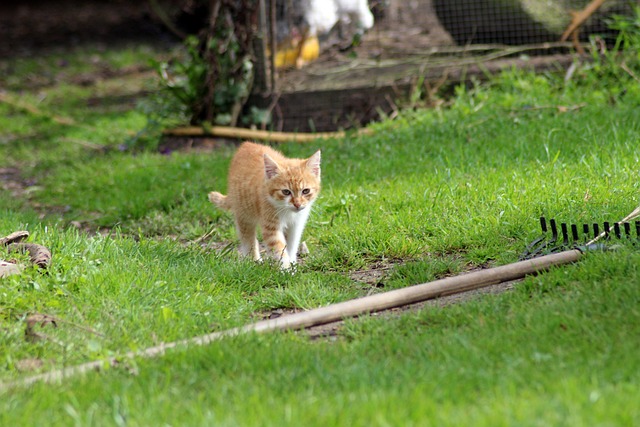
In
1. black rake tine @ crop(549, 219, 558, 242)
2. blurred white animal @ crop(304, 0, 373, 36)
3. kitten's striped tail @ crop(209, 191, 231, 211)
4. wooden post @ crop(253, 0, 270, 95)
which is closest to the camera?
black rake tine @ crop(549, 219, 558, 242)

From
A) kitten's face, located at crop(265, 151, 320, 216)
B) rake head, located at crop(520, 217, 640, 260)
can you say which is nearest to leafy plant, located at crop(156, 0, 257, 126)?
kitten's face, located at crop(265, 151, 320, 216)

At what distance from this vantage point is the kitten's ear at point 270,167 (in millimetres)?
5336

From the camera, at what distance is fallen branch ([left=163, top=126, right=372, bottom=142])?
8133mm

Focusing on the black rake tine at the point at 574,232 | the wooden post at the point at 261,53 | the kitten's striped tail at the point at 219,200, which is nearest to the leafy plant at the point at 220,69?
the wooden post at the point at 261,53

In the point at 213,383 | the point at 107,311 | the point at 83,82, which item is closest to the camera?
the point at 213,383

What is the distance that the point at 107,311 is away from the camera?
4234 mm

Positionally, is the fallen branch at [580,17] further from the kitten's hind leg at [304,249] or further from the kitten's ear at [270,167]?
the kitten's ear at [270,167]

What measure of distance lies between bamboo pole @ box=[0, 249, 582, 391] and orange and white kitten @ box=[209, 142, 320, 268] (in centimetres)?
111

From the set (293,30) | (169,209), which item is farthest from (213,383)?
(293,30)

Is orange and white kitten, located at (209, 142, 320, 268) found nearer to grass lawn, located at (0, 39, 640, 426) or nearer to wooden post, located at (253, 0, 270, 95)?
grass lawn, located at (0, 39, 640, 426)

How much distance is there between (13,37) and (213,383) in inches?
605

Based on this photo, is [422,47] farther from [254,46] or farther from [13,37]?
[13,37]

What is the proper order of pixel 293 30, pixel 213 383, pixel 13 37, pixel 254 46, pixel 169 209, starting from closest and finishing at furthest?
pixel 213 383
pixel 169 209
pixel 254 46
pixel 293 30
pixel 13 37

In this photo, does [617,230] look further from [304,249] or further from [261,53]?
[261,53]
